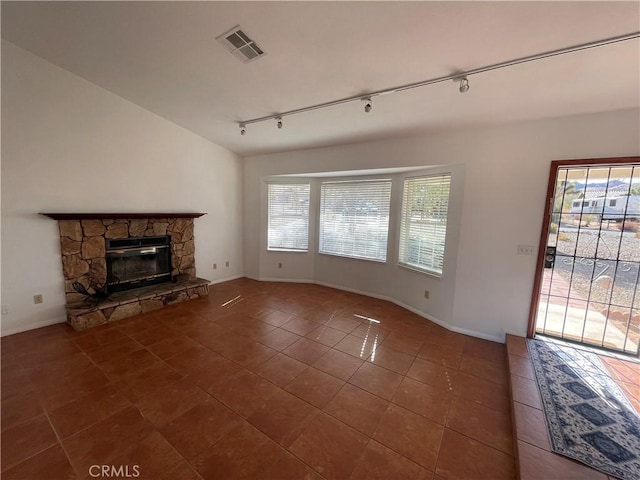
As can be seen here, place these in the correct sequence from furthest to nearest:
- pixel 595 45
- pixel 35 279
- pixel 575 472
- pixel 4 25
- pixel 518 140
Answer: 1. pixel 35 279
2. pixel 518 140
3. pixel 4 25
4. pixel 595 45
5. pixel 575 472

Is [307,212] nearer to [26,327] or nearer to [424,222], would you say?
[424,222]

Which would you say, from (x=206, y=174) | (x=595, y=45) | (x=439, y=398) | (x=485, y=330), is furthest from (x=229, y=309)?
(x=595, y=45)

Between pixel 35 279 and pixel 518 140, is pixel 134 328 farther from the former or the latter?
pixel 518 140

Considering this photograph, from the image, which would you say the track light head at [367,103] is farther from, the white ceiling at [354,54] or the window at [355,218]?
the window at [355,218]

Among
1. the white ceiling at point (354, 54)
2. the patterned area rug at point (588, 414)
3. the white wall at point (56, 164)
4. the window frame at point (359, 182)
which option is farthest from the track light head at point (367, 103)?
the white wall at point (56, 164)

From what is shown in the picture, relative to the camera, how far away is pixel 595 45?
1.70 m

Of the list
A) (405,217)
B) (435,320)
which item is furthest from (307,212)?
(435,320)

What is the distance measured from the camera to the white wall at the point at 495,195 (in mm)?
2537

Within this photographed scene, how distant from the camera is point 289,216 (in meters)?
5.13

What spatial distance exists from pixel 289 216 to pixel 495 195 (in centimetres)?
351

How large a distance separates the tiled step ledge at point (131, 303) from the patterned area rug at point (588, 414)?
4.62 m

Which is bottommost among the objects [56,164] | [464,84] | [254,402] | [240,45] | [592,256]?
[254,402]

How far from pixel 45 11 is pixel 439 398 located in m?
4.94

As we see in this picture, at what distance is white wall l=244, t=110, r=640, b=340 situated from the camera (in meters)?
2.54
